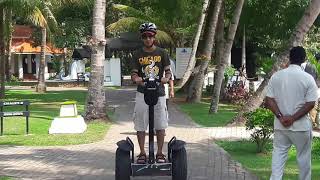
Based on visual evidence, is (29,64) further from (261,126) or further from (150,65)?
(150,65)

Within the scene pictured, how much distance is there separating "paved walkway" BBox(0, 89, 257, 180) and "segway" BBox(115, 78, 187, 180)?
0.81 meters

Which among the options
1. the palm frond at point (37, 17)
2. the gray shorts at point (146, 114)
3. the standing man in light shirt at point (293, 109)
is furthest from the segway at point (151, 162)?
the palm frond at point (37, 17)

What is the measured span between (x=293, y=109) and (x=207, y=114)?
40.6 feet

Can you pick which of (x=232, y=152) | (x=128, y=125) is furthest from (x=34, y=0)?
(x=232, y=152)

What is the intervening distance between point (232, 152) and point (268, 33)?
19567 millimetres

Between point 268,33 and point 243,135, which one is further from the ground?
point 268,33

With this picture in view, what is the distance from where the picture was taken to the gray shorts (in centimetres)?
812

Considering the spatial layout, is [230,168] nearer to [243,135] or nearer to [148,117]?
[148,117]

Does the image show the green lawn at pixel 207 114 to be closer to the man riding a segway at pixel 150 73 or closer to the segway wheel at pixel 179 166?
the man riding a segway at pixel 150 73

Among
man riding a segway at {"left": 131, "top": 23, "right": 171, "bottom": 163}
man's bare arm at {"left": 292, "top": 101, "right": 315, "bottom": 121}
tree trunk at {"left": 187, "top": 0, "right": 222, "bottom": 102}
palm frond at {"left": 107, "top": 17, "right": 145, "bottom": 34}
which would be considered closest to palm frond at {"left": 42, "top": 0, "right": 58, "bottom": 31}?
palm frond at {"left": 107, "top": 17, "right": 145, "bottom": 34}

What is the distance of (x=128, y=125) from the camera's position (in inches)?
656

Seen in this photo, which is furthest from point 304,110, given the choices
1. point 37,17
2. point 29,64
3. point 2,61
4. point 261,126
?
point 29,64

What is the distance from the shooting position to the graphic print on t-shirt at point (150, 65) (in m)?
8.05

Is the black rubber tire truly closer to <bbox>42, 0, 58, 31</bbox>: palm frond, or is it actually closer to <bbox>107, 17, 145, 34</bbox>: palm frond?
<bbox>42, 0, 58, 31</bbox>: palm frond
